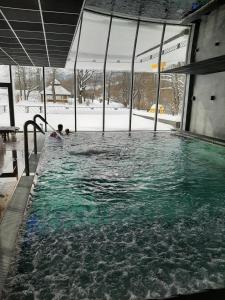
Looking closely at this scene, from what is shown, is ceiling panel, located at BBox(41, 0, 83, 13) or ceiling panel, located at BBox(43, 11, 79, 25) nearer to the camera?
ceiling panel, located at BBox(41, 0, 83, 13)

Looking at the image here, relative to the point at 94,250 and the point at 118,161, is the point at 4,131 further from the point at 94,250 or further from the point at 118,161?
the point at 94,250

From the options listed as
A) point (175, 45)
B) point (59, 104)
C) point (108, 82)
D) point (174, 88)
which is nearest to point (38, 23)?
point (108, 82)

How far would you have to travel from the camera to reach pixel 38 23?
3.91m

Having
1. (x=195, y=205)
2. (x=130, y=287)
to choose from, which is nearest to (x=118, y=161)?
(x=195, y=205)

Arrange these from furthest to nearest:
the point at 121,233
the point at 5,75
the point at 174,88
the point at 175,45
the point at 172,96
A: the point at 172,96 → the point at 174,88 → the point at 175,45 → the point at 5,75 → the point at 121,233

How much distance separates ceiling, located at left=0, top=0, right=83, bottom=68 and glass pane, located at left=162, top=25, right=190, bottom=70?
222 inches

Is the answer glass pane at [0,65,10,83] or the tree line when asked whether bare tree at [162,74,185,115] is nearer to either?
the tree line

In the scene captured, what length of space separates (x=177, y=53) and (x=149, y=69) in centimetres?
130

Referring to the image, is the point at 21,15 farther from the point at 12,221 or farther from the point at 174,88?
the point at 174,88

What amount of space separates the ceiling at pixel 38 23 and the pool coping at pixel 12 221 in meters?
2.39

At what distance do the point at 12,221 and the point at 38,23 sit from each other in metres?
2.94

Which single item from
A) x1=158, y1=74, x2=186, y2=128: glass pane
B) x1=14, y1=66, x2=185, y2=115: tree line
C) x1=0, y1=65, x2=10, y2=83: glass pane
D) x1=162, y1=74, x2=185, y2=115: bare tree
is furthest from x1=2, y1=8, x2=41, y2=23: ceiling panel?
x1=162, y1=74, x2=185, y2=115: bare tree

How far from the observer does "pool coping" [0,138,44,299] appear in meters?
2.18

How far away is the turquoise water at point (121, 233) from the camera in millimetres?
2127
